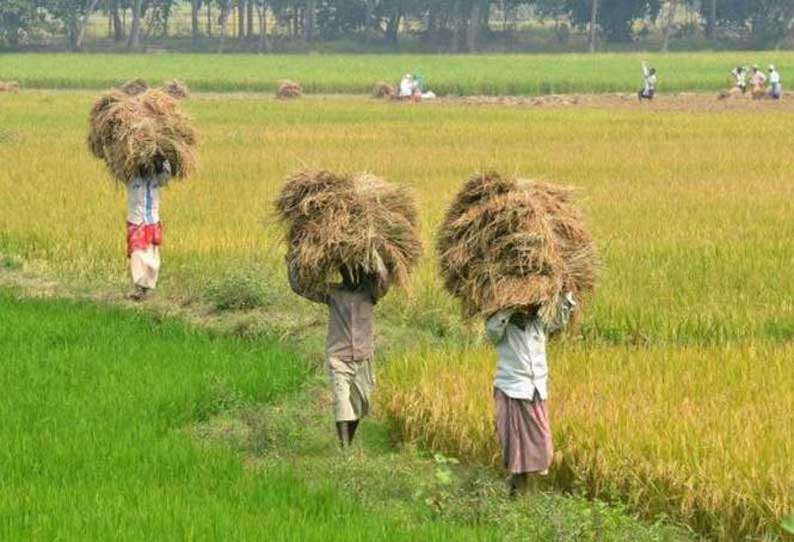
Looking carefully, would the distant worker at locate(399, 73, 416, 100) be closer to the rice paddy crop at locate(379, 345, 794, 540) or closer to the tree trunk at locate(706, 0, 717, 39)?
the rice paddy crop at locate(379, 345, 794, 540)

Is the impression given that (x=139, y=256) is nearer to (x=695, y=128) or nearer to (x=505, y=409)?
(x=505, y=409)

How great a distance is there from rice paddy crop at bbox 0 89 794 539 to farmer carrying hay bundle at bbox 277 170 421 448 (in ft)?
0.98

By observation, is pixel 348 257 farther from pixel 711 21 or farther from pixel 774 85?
pixel 711 21

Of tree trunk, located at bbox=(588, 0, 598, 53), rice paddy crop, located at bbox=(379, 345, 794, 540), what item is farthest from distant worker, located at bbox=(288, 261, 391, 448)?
tree trunk, located at bbox=(588, 0, 598, 53)

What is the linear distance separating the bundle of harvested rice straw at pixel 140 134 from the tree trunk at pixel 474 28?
6241cm

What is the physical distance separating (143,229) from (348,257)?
477 cm

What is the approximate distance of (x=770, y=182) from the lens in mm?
19250

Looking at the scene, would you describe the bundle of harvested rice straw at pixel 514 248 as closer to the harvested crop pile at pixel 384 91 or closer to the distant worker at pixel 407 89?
the distant worker at pixel 407 89

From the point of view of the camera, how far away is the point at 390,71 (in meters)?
58.4

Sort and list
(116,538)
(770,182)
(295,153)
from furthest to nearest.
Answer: (295,153) → (770,182) → (116,538)

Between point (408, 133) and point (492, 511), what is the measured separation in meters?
22.6

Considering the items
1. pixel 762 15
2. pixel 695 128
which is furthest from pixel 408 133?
pixel 762 15

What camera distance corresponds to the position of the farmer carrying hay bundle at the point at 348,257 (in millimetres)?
8188

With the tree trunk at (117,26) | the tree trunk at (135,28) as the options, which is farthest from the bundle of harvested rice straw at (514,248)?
the tree trunk at (117,26)
